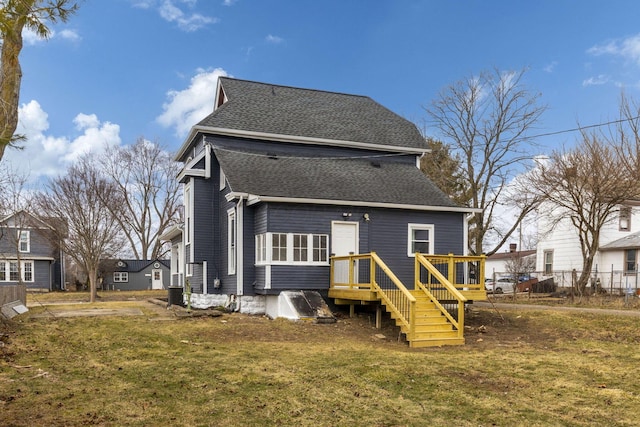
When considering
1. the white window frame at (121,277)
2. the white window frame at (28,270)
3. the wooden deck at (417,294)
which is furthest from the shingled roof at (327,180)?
the white window frame at (121,277)

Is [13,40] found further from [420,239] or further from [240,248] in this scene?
[420,239]

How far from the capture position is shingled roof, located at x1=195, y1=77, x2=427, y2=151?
18234 mm

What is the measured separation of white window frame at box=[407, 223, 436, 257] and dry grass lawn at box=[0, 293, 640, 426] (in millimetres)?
3950

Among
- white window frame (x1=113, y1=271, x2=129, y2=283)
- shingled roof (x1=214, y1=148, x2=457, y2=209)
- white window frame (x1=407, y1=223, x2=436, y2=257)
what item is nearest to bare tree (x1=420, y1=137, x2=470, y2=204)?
shingled roof (x1=214, y1=148, x2=457, y2=209)

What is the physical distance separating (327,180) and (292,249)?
2967 millimetres

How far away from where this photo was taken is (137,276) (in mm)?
47094

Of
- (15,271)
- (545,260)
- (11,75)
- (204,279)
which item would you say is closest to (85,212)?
(204,279)

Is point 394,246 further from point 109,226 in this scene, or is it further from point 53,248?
point 53,248

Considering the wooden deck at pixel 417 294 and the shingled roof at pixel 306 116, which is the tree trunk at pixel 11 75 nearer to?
the wooden deck at pixel 417 294

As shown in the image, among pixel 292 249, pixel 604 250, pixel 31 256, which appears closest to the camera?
pixel 292 249

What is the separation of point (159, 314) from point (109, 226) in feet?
43.8

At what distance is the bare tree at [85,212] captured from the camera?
25.9 metres

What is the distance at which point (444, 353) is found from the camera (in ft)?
33.9

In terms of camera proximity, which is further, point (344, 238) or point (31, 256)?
point (31, 256)
